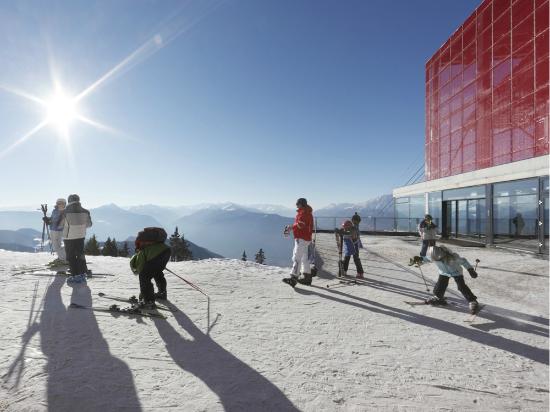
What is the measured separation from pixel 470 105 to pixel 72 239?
24.9 metres

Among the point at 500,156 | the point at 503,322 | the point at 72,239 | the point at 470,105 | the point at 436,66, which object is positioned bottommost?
the point at 503,322

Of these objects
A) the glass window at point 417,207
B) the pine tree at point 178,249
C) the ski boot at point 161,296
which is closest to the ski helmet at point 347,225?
the ski boot at point 161,296

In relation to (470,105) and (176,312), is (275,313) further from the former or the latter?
(470,105)

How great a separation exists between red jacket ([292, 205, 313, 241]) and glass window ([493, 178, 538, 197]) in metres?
12.3

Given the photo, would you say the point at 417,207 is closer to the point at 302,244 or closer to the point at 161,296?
the point at 302,244

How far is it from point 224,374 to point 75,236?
5684mm

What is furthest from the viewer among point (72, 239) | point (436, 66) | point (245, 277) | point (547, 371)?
point (436, 66)

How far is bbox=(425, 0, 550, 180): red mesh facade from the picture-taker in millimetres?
14453

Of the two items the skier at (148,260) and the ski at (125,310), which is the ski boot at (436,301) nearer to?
the ski at (125,310)

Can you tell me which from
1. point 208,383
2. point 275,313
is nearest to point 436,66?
point 275,313

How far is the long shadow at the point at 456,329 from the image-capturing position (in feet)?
11.2

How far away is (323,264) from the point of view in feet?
30.8

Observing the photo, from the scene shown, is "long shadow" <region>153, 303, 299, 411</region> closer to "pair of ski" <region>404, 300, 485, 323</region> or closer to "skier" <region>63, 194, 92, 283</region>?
"pair of ski" <region>404, 300, 485, 323</region>

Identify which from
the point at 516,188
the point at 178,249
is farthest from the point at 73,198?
the point at 178,249
